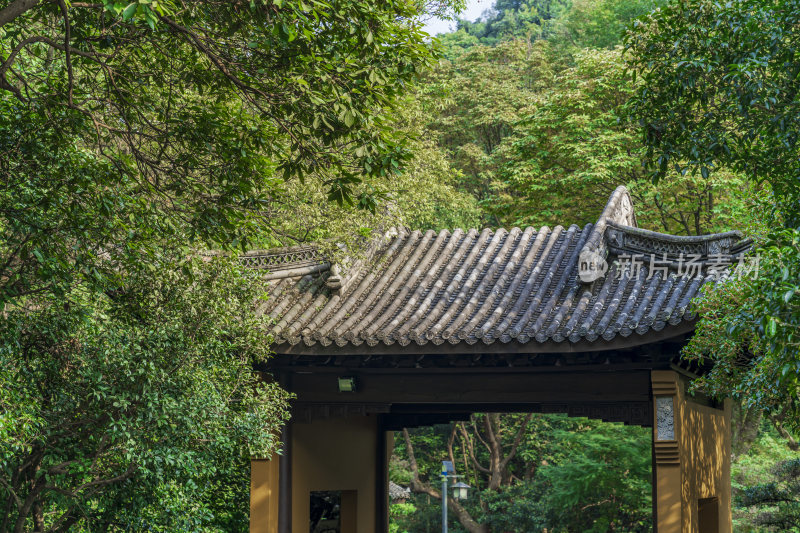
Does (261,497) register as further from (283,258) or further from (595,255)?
(595,255)

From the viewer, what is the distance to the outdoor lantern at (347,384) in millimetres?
8445

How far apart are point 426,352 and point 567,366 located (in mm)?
1403

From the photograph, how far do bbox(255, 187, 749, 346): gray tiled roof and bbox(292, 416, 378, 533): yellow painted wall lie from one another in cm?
156

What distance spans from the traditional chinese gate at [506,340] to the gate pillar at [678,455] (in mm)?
12

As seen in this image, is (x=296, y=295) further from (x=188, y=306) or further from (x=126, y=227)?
(x=126, y=227)

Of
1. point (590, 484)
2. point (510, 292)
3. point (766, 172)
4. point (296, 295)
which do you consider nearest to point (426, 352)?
point (510, 292)

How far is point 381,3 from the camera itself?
496cm

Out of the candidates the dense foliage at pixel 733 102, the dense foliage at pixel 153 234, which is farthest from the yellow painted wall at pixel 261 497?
the dense foliage at pixel 733 102

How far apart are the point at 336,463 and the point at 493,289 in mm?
3098

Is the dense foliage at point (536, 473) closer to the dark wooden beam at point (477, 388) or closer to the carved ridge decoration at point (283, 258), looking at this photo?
the dark wooden beam at point (477, 388)

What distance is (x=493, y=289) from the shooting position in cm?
833

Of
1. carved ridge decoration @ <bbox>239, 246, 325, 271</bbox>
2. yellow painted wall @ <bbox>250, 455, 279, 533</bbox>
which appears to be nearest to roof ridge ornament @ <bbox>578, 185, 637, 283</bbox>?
carved ridge decoration @ <bbox>239, 246, 325, 271</bbox>

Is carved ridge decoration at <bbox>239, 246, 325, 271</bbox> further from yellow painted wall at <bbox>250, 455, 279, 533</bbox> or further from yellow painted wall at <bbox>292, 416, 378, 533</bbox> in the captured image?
yellow painted wall at <bbox>250, 455, 279, 533</bbox>

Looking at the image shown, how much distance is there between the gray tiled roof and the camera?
7.27 metres
